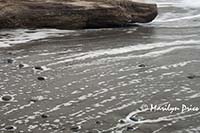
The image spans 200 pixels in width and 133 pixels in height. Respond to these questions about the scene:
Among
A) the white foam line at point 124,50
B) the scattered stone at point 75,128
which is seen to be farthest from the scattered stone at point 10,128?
the white foam line at point 124,50

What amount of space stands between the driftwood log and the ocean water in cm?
27

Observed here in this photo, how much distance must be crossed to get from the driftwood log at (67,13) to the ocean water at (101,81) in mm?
270

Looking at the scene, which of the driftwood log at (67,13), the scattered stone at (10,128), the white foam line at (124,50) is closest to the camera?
the scattered stone at (10,128)

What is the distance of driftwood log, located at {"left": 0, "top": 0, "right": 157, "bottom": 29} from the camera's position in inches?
388

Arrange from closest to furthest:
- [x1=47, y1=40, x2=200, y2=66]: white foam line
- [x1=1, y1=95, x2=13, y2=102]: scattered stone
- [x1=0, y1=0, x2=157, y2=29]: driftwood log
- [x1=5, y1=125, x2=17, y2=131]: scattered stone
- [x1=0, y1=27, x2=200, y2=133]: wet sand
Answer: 1. [x1=5, y1=125, x2=17, y2=131]: scattered stone
2. [x1=0, y1=27, x2=200, y2=133]: wet sand
3. [x1=1, y1=95, x2=13, y2=102]: scattered stone
4. [x1=47, y1=40, x2=200, y2=66]: white foam line
5. [x1=0, y1=0, x2=157, y2=29]: driftwood log

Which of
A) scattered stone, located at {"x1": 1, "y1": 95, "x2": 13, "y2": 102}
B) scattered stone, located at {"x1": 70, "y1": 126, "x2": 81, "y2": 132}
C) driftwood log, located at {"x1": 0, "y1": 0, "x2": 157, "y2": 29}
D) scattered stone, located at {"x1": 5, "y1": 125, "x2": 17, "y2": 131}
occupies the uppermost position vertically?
driftwood log, located at {"x1": 0, "y1": 0, "x2": 157, "y2": 29}

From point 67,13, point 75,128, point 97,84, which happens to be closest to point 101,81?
point 97,84

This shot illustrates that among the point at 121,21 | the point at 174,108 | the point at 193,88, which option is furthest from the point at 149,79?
the point at 121,21

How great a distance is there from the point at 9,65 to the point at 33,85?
50.2 inches

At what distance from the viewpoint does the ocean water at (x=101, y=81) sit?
455 cm

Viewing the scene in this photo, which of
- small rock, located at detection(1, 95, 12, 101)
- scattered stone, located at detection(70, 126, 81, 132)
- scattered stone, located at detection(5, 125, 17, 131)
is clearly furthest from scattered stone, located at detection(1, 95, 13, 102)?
scattered stone, located at detection(70, 126, 81, 132)

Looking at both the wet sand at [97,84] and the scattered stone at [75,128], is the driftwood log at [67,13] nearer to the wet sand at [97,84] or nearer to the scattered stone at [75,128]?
the wet sand at [97,84]

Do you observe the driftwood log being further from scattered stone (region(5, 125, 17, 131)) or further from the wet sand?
scattered stone (region(5, 125, 17, 131))

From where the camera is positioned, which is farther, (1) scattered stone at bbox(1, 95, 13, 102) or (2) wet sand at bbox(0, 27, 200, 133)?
(1) scattered stone at bbox(1, 95, 13, 102)
